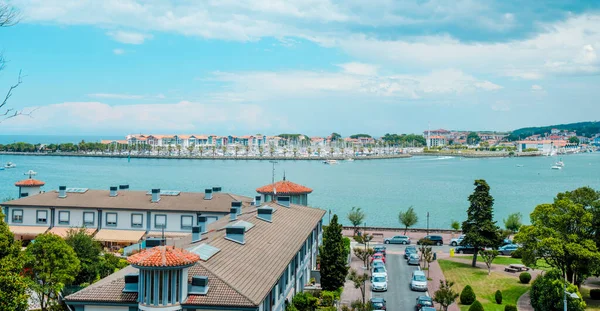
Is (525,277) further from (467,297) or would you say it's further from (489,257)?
(467,297)

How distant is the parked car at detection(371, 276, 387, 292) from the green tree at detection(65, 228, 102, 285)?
15.9 meters

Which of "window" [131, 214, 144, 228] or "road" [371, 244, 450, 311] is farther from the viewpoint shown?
"window" [131, 214, 144, 228]

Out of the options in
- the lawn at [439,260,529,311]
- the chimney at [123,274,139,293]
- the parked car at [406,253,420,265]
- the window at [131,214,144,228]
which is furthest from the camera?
the window at [131,214,144,228]

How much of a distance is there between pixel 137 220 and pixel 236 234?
21.1m

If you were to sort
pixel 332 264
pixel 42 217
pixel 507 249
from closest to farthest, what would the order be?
pixel 332 264
pixel 42 217
pixel 507 249

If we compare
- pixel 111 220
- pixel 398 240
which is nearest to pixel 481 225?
pixel 398 240

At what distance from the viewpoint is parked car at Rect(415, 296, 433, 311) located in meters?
28.9

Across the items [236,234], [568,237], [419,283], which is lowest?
[419,283]

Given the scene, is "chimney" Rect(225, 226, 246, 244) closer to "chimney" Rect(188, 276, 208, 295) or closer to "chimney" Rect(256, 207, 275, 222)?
"chimney" Rect(256, 207, 275, 222)

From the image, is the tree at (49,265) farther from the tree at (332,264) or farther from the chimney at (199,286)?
the tree at (332,264)

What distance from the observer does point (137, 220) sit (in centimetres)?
4288

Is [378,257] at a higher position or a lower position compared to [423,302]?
lower

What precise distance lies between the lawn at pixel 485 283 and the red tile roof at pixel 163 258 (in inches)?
724

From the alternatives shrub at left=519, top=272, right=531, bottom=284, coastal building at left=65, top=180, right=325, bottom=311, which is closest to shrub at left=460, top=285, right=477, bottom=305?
shrub at left=519, top=272, right=531, bottom=284
